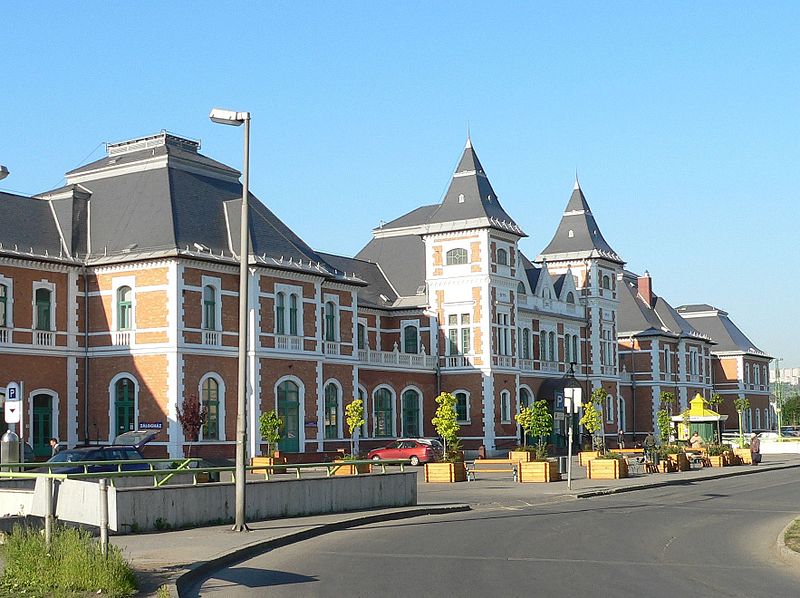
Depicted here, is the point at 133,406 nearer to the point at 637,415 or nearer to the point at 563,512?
the point at 563,512

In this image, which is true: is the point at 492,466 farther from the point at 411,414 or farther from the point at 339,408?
the point at 411,414

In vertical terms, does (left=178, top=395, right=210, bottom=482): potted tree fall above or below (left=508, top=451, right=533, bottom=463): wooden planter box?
above

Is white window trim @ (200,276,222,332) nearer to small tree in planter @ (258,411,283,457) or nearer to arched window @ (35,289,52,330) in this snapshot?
small tree in planter @ (258,411,283,457)

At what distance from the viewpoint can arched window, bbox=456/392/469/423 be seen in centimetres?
6519

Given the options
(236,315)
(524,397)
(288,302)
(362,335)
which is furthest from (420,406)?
(236,315)

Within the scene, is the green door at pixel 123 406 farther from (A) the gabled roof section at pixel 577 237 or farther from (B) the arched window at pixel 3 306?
(A) the gabled roof section at pixel 577 237

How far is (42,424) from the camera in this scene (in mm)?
45969

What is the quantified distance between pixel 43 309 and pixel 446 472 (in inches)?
712

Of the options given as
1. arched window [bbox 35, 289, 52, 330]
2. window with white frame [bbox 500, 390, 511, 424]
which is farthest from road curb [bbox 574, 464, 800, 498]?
arched window [bbox 35, 289, 52, 330]

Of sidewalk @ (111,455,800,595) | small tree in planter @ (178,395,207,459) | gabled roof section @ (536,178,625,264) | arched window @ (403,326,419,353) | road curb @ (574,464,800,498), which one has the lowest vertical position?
road curb @ (574,464,800,498)

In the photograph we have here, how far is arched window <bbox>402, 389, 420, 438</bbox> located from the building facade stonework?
0.11 m

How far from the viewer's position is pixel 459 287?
216 feet

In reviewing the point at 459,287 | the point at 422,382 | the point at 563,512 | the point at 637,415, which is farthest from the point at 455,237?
the point at 563,512

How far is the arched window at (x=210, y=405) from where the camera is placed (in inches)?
1858
